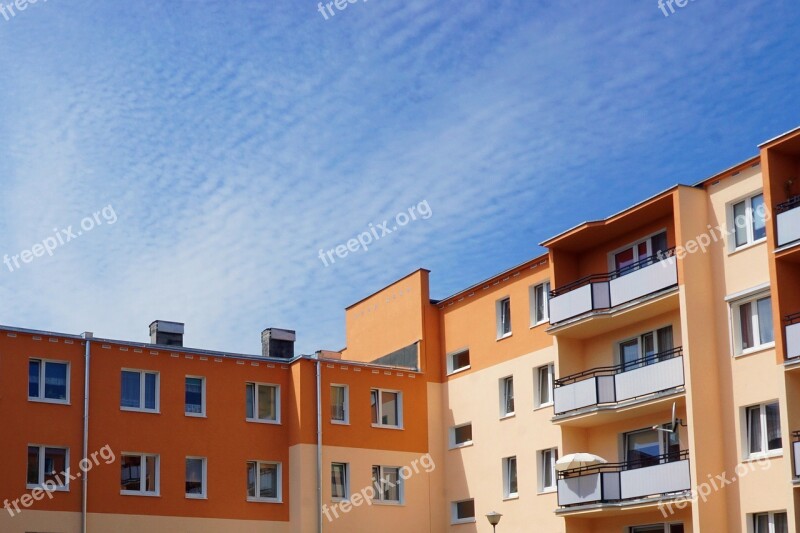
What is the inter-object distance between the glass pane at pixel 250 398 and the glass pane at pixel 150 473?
372cm

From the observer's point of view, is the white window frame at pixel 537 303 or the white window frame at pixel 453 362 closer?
the white window frame at pixel 537 303

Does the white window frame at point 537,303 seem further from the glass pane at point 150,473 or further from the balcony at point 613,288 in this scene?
the glass pane at point 150,473

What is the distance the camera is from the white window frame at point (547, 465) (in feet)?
122

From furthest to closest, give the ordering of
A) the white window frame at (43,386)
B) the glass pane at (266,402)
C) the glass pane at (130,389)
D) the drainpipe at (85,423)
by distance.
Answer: the glass pane at (266,402) < the glass pane at (130,389) < the white window frame at (43,386) < the drainpipe at (85,423)

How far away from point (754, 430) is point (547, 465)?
8769mm

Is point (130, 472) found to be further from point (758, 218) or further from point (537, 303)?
point (758, 218)

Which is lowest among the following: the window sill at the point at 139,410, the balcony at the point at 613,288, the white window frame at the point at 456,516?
the white window frame at the point at 456,516

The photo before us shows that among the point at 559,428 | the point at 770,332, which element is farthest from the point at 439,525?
the point at 770,332

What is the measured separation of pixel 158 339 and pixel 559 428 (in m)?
14.2

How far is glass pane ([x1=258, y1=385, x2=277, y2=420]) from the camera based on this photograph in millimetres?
40344

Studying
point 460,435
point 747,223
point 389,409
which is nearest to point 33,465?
point 389,409

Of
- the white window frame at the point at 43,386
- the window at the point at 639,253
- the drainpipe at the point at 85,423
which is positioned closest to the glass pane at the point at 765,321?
the window at the point at 639,253

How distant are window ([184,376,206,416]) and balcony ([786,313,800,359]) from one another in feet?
62.3

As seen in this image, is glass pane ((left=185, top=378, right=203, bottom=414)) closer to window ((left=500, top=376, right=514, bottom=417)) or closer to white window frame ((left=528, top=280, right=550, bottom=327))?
window ((left=500, top=376, right=514, bottom=417))
